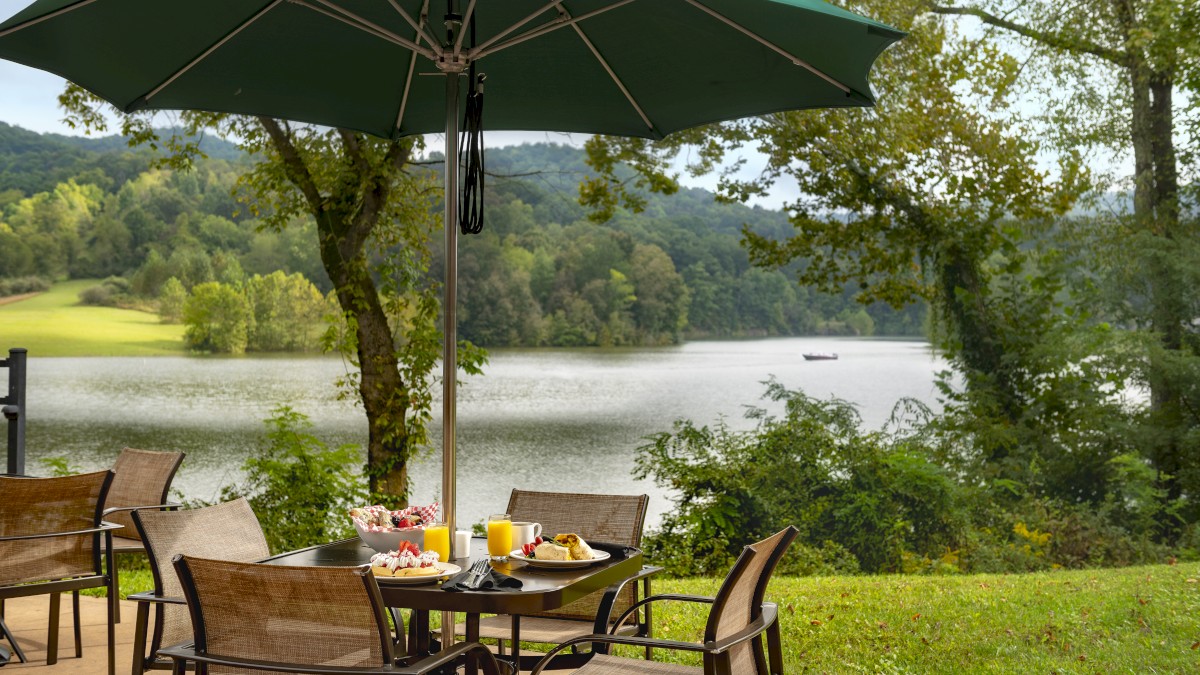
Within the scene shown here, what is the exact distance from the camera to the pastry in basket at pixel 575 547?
2.70 metres

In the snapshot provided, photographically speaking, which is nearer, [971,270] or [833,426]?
[833,426]

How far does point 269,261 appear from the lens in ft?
59.7

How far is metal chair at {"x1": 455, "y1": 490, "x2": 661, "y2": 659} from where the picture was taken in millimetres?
3148

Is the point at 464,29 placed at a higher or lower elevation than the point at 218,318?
higher

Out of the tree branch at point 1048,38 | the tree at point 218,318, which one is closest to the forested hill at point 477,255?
the tree at point 218,318

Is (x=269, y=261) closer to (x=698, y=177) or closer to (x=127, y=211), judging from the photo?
(x=127, y=211)

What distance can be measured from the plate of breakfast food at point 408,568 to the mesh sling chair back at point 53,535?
1560mm

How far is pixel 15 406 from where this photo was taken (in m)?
5.31

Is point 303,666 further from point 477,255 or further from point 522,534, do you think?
point 477,255

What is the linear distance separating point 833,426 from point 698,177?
319cm

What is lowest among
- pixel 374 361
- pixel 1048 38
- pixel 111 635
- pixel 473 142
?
pixel 111 635

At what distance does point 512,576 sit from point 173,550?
969 millimetres

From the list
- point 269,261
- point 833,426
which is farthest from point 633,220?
point 833,426

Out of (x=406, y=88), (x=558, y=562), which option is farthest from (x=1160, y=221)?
(x=558, y=562)
